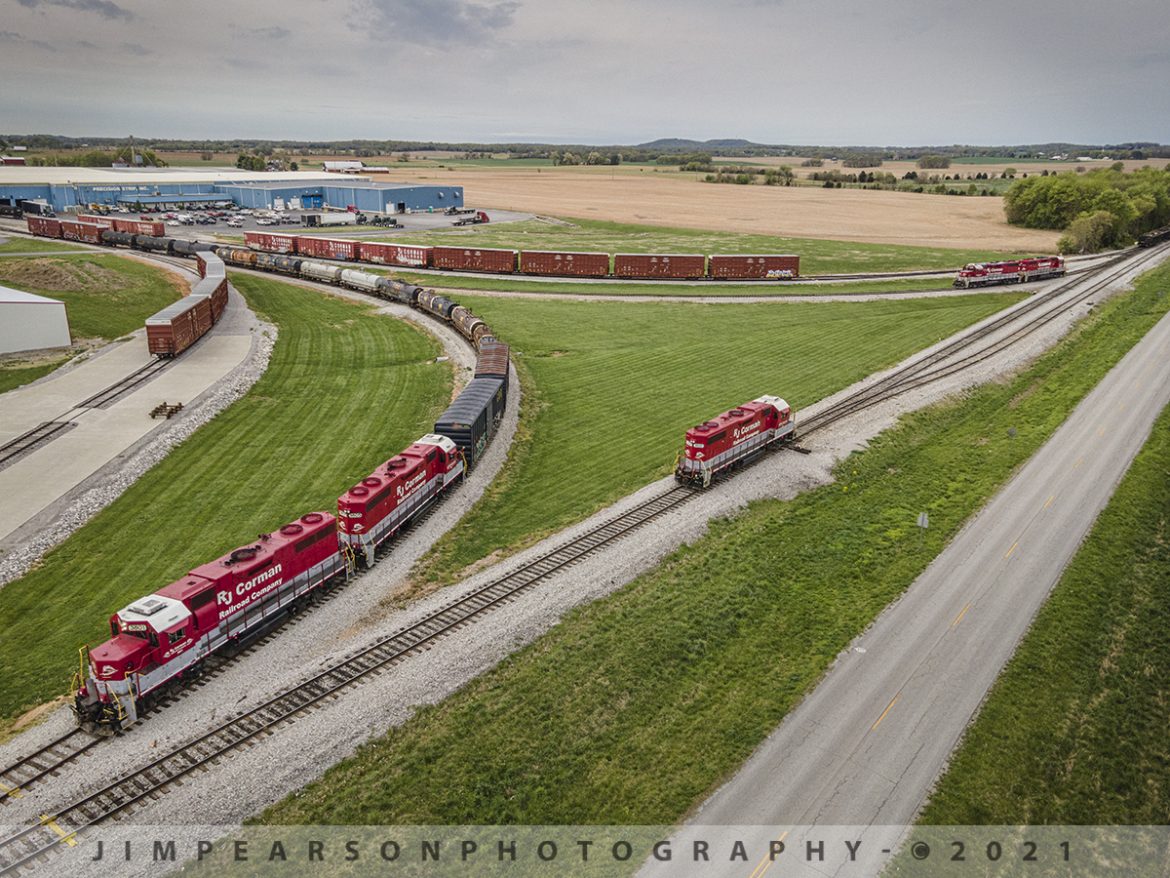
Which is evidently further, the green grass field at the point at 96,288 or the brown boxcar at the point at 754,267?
the brown boxcar at the point at 754,267

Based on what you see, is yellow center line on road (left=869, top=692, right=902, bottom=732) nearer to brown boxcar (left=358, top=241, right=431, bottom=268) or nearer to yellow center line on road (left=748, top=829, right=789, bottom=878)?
yellow center line on road (left=748, top=829, right=789, bottom=878)

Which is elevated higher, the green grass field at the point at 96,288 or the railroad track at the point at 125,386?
the green grass field at the point at 96,288

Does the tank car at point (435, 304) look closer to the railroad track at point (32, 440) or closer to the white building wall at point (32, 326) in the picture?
the white building wall at point (32, 326)

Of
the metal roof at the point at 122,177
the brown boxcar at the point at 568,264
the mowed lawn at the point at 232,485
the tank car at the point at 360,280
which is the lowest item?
the mowed lawn at the point at 232,485

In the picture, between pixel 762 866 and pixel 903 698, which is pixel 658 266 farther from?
pixel 762 866

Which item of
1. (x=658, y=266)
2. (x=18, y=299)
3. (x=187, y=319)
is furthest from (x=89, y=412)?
(x=658, y=266)

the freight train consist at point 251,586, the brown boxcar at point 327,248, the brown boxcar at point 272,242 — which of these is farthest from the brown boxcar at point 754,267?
the freight train consist at point 251,586

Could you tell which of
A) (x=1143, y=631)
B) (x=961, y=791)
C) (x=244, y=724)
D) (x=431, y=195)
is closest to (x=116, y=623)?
(x=244, y=724)
